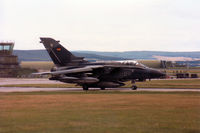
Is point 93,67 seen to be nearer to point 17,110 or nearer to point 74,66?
point 74,66

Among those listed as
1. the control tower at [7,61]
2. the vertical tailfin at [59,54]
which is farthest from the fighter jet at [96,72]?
the control tower at [7,61]

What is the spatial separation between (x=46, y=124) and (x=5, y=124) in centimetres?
131

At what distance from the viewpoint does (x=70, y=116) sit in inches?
528

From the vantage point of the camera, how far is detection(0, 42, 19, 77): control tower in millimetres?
79350

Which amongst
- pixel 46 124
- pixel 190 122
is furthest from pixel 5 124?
pixel 190 122

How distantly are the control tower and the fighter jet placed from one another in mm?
47667

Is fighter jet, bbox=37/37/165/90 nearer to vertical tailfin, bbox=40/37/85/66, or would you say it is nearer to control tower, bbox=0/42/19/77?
vertical tailfin, bbox=40/37/85/66

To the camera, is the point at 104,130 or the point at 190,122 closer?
the point at 104,130

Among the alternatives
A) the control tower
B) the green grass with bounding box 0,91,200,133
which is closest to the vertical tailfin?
the green grass with bounding box 0,91,200,133

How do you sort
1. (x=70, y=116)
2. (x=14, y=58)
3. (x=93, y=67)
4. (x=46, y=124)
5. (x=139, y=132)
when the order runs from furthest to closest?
(x=14, y=58), (x=93, y=67), (x=70, y=116), (x=46, y=124), (x=139, y=132)

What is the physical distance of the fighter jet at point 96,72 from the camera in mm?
Answer: 32406

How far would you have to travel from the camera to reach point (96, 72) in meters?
33.3

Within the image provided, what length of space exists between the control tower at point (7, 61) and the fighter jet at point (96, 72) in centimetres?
4767

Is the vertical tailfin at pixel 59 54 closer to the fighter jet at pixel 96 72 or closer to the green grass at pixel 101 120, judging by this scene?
the fighter jet at pixel 96 72
